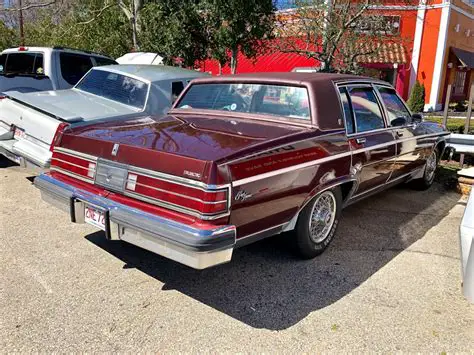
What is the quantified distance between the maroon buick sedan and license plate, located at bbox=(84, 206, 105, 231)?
1 cm

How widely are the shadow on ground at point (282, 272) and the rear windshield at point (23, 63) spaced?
15.9 feet

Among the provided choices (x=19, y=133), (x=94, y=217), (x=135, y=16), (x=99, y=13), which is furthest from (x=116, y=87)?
(x=99, y=13)

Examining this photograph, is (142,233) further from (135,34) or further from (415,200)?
(135,34)

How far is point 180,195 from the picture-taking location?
3094mm

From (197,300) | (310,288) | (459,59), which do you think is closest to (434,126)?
(310,288)

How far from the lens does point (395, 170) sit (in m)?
5.31

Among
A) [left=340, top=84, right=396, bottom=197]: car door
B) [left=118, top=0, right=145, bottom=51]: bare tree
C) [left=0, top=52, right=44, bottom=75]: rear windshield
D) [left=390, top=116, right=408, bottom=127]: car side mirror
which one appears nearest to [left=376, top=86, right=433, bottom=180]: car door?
[left=390, top=116, right=408, bottom=127]: car side mirror

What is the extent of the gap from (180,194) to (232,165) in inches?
16.6

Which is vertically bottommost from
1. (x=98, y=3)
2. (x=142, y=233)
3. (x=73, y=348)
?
(x=73, y=348)

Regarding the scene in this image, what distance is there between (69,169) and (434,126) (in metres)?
5.15

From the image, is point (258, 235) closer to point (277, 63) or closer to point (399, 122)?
point (399, 122)

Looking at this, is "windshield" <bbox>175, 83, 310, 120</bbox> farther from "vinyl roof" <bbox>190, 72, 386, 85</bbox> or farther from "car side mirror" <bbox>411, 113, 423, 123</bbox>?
"car side mirror" <bbox>411, 113, 423, 123</bbox>

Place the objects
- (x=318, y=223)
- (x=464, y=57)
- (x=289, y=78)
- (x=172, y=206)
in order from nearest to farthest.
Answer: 1. (x=172, y=206)
2. (x=318, y=223)
3. (x=289, y=78)
4. (x=464, y=57)

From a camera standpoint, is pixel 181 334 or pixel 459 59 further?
pixel 459 59
